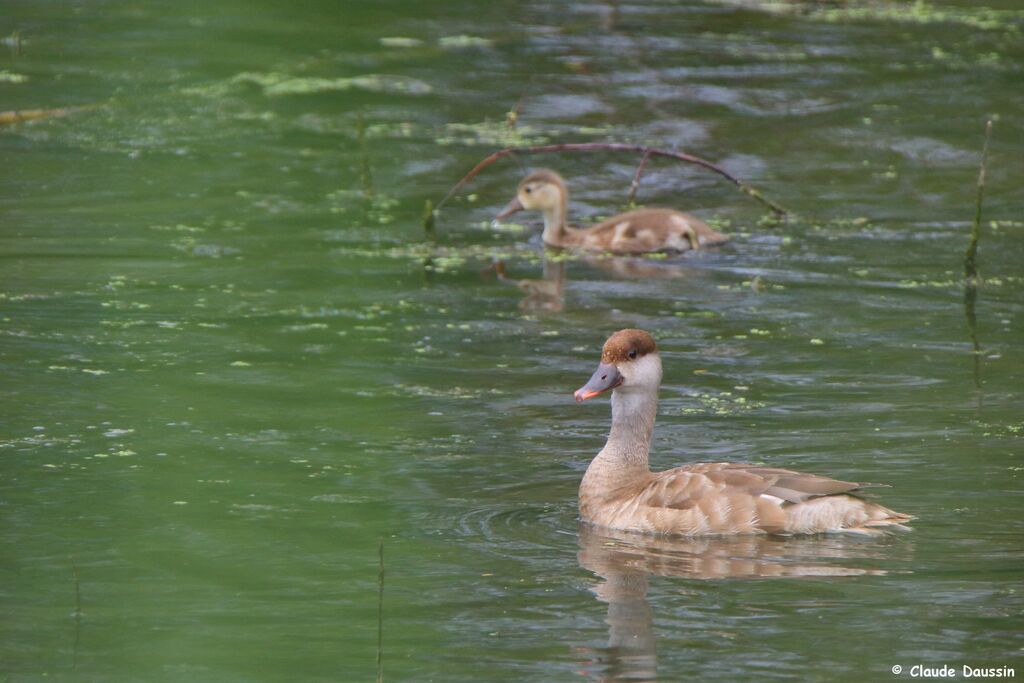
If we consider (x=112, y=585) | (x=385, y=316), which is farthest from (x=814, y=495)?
(x=385, y=316)

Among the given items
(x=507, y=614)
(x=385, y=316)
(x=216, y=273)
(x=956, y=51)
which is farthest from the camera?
(x=956, y=51)

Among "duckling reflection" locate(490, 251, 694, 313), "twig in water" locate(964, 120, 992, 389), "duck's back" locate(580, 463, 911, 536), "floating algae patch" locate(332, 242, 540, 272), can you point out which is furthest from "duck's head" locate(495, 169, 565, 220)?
"duck's back" locate(580, 463, 911, 536)

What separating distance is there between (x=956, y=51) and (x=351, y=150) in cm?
767

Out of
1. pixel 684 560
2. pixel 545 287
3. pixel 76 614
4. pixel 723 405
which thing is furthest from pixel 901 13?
pixel 76 614

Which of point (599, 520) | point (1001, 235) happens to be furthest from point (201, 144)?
point (599, 520)

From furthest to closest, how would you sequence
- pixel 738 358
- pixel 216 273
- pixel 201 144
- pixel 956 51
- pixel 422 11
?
pixel 422 11 < pixel 956 51 < pixel 201 144 < pixel 216 273 < pixel 738 358

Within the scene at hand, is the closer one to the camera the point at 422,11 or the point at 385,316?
the point at 385,316

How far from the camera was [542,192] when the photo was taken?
1387 centimetres

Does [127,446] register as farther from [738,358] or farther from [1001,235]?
[1001,235]

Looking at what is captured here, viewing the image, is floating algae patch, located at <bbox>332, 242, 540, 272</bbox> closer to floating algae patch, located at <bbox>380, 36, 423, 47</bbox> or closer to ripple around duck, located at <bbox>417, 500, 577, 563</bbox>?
ripple around duck, located at <bbox>417, 500, 577, 563</bbox>

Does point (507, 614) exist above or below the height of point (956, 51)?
below

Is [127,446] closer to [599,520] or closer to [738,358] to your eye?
[599,520]

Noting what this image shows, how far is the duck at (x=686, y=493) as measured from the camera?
730 cm

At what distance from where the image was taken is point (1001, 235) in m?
13.4
